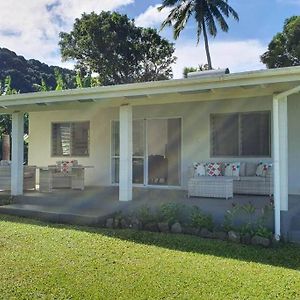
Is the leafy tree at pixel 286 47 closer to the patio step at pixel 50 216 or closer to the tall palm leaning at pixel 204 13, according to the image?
the tall palm leaning at pixel 204 13

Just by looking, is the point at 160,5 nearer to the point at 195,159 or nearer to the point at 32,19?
the point at 32,19

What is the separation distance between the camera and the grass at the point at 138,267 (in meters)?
4.48

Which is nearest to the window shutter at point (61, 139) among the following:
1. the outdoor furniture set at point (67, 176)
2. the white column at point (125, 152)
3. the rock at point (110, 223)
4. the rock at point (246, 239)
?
the outdoor furniture set at point (67, 176)

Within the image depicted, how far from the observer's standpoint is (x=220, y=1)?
1000 inches

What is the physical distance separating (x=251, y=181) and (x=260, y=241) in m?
3.76

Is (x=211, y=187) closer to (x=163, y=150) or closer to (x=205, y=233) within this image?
(x=163, y=150)

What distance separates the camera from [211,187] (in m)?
9.55

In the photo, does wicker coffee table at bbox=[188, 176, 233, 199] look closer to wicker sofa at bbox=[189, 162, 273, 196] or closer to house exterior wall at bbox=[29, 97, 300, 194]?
wicker sofa at bbox=[189, 162, 273, 196]

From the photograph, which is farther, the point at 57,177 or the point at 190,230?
the point at 57,177

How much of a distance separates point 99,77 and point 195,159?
73.8ft

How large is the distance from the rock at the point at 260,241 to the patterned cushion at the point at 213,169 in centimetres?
412

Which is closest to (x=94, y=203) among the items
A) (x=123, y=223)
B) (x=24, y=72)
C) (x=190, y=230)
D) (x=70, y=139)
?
(x=123, y=223)

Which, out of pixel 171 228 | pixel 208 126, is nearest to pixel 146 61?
pixel 208 126

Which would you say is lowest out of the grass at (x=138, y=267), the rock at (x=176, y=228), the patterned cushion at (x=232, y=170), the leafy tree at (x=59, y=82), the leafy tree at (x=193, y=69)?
the grass at (x=138, y=267)
